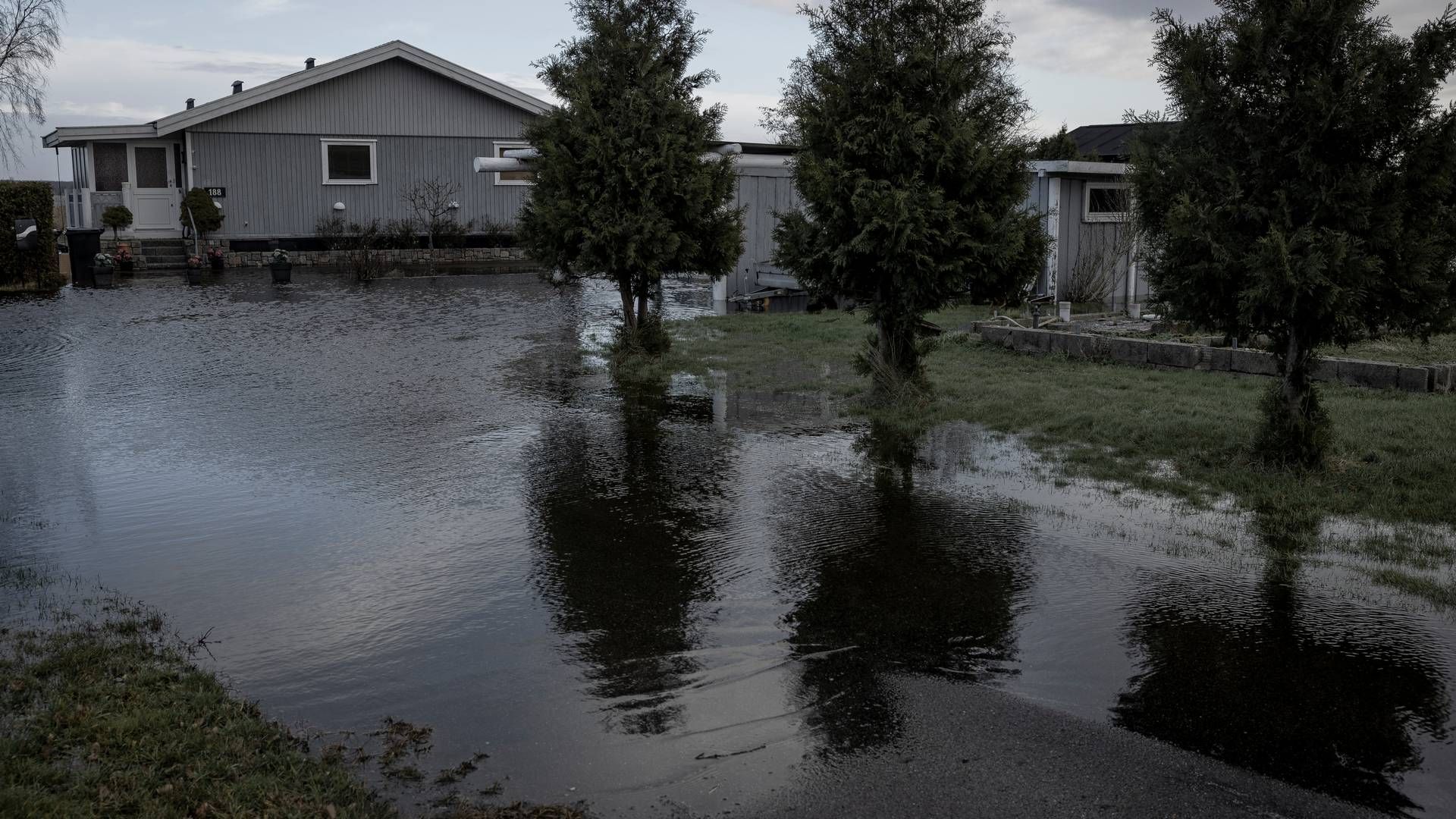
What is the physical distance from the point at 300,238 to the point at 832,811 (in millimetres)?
26685

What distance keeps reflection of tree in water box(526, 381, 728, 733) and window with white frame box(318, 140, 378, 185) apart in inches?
786

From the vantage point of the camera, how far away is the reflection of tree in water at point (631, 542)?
5059 millimetres

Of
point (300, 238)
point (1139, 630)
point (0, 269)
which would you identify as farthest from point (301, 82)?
point (1139, 630)

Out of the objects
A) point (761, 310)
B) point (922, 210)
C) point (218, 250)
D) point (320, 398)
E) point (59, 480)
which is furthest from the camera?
point (218, 250)

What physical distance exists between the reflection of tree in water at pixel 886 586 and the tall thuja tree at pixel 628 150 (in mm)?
5018

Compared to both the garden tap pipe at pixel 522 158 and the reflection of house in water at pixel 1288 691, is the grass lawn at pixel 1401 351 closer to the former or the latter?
the garden tap pipe at pixel 522 158

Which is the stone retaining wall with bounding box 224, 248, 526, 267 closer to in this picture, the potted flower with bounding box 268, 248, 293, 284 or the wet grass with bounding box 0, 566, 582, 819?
the potted flower with bounding box 268, 248, 293, 284

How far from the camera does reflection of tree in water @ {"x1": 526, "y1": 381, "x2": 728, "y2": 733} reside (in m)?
5.06

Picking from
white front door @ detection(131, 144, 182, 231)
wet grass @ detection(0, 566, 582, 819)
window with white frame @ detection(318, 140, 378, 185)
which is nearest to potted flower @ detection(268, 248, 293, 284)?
window with white frame @ detection(318, 140, 378, 185)

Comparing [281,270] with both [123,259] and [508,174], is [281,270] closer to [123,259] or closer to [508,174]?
[123,259]

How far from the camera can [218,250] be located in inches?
1025

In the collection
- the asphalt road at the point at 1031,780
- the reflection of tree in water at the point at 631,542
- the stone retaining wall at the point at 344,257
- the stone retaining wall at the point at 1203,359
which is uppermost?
the stone retaining wall at the point at 344,257

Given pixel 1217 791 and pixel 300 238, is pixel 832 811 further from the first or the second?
pixel 300 238

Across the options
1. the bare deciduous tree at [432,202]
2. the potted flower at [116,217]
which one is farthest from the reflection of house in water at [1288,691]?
the potted flower at [116,217]
